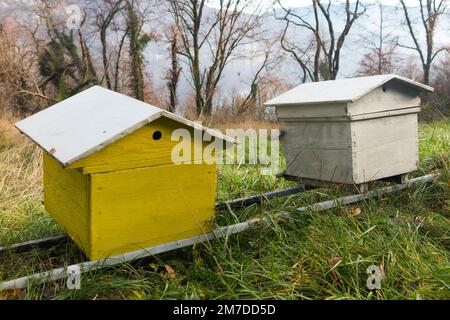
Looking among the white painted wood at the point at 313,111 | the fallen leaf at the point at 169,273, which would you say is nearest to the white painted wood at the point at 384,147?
the white painted wood at the point at 313,111

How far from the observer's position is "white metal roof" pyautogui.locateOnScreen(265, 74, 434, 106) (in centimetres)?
291

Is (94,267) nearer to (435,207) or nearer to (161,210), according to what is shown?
(161,210)

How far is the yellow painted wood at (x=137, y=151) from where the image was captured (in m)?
1.98

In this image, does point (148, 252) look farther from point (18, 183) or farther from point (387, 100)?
point (18, 183)

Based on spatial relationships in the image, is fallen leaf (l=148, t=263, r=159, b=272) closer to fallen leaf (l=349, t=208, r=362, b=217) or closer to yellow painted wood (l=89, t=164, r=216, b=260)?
yellow painted wood (l=89, t=164, r=216, b=260)

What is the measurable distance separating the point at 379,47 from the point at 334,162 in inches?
693

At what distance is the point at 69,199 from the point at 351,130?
1.90 meters

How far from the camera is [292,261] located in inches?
90.9

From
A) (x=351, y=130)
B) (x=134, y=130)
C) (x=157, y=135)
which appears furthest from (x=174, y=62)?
(x=134, y=130)

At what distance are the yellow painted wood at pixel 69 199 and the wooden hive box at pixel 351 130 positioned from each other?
174cm

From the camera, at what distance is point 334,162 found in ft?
10.0

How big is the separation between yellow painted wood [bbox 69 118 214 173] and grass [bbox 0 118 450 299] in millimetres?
538

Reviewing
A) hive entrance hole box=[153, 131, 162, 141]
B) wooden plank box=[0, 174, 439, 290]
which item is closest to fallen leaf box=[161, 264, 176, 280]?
wooden plank box=[0, 174, 439, 290]
